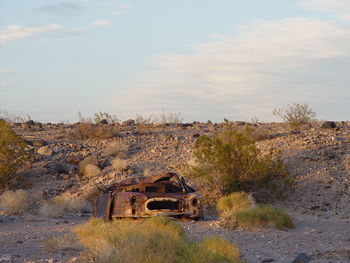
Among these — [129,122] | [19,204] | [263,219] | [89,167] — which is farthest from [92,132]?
[263,219]

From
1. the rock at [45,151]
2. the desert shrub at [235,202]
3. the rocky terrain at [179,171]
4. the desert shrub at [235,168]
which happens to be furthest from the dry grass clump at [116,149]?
the desert shrub at [235,202]

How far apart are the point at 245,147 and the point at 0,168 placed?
8.99 m

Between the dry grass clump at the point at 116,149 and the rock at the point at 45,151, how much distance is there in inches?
94.6

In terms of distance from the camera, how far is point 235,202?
19000mm

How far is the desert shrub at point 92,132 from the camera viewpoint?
29.9 m

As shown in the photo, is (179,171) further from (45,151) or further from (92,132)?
(92,132)

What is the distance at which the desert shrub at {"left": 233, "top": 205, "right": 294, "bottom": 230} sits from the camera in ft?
51.9

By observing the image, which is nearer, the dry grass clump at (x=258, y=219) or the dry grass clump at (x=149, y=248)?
the dry grass clump at (x=149, y=248)

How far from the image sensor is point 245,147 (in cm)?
2169

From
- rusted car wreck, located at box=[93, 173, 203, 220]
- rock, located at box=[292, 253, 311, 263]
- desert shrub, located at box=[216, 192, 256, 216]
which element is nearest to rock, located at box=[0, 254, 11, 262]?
rock, located at box=[292, 253, 311, 263]

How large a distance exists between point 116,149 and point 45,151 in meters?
3.19

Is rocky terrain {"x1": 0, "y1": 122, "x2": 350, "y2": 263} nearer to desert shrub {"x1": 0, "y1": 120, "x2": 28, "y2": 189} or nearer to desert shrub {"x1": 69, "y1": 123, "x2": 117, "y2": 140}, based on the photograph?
desert shrub {"x1": 69, "y1": 123, "x2": 117, "y2": 140}

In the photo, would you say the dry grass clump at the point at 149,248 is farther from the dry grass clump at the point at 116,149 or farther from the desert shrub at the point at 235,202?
the dry grass clump at the point at 116,149

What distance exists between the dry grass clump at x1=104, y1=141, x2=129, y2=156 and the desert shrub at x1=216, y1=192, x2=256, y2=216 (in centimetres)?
847
